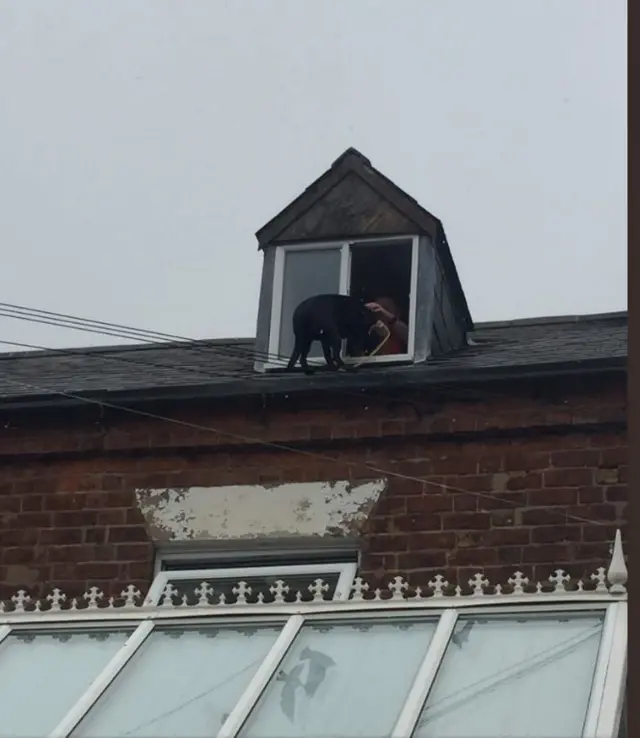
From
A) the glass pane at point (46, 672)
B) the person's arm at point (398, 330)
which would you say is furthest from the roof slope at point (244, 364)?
the glass pane at point (46, 672)

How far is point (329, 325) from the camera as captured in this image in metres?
10.4

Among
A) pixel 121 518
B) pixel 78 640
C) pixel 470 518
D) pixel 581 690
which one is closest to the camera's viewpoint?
pixel 581 690

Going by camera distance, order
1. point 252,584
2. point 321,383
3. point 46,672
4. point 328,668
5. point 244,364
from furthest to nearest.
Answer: point 244,364
point 321,383
point 252,584
point 46,672
point 328,668

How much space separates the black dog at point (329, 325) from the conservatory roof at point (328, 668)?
3.71 m

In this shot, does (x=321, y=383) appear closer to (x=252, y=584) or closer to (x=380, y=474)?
(x=380, y=474)

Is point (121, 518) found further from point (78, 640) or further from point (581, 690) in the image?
point (581, 690)

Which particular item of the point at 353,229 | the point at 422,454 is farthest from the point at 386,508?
the point at 353,229

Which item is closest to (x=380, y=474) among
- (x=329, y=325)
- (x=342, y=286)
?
(x=329, y=325)

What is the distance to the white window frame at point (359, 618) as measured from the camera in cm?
579

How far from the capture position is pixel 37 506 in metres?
10.5

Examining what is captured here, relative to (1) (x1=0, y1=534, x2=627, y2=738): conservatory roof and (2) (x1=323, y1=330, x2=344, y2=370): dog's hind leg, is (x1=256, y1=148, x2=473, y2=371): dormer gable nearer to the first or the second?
(2) (x1=323, y1=330, x2=344, y2=370): dog's hind leg

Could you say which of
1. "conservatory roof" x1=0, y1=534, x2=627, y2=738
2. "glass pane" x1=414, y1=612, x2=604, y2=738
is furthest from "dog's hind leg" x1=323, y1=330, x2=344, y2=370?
"glass pane" x1=414, y1=612, x2=604, y2=738

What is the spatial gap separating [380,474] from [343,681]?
390cm

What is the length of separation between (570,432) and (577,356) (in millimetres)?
551
